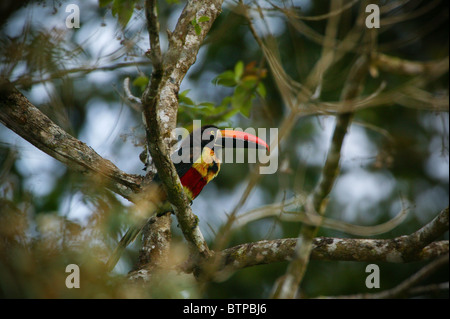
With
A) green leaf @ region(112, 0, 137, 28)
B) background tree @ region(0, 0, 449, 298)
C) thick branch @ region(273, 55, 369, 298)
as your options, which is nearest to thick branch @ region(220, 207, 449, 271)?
background tree @ region(0, 0, 449, 298)

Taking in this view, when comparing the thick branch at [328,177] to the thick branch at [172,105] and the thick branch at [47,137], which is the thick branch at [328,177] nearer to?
the thick branch at [172,105]

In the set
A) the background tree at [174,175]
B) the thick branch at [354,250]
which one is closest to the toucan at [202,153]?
the background tree at [174,175]

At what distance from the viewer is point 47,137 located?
324 centimetres

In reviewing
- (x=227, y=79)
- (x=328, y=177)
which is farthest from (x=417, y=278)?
(x=227, y=79)

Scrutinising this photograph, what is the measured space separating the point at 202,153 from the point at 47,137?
148 centimetres

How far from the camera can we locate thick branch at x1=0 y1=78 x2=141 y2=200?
314 cm

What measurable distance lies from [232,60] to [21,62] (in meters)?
4.53

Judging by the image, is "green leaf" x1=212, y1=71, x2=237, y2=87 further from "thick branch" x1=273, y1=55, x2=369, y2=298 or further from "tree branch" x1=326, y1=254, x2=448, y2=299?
"tree branch" x1=326, y1=254, x2=448, y2=299

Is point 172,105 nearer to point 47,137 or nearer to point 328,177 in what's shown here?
point 47,137

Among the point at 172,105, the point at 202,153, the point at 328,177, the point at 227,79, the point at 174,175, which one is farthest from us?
A: the point at 202,153

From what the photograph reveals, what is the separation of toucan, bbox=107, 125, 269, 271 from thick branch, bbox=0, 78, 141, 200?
0.93 metres

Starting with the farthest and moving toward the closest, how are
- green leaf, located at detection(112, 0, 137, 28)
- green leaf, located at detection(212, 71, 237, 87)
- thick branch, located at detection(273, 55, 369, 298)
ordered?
1. green leaf, located at detection(212, 71, 237, 87)
2. green leaf, located at detection(112, 0, 137, 28)
3. thick branch, located at detection(273, 55, 369, 298)

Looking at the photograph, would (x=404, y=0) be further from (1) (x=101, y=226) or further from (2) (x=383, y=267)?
(2) (x=383, y=267)

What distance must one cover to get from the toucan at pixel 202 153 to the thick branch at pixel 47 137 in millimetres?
933
